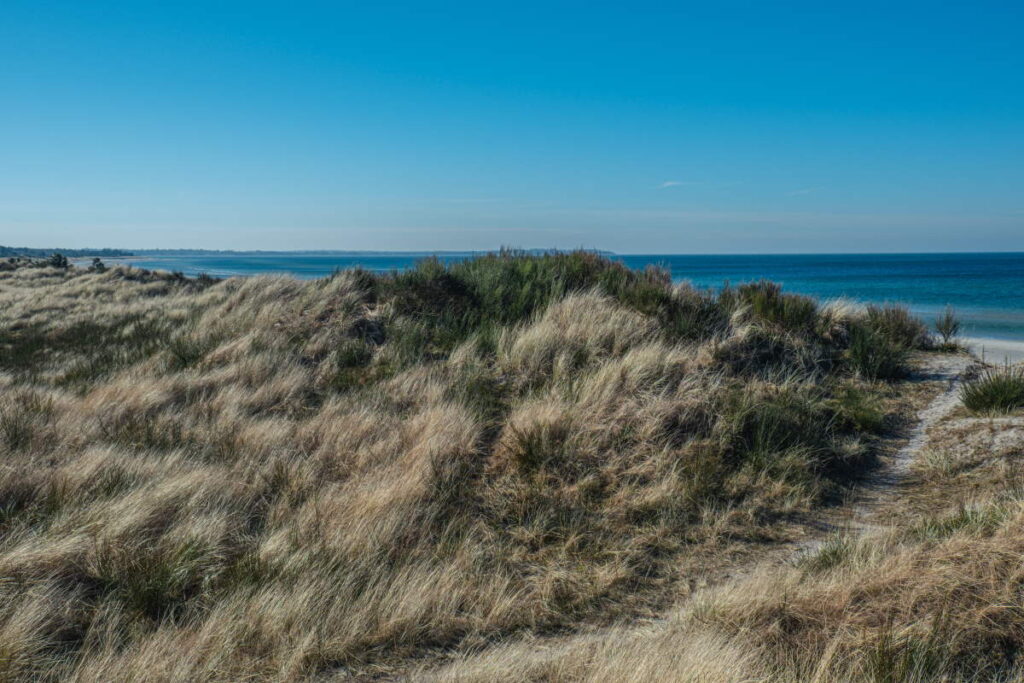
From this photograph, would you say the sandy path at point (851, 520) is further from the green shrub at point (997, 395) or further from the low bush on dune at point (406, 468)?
the green shrub at point (997, 395)

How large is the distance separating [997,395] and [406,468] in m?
6.20

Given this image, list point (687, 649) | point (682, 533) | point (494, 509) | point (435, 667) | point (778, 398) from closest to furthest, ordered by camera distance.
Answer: point (687, 649), point (435, 667), point (682, 533), point (494, 509), point (778, 398)

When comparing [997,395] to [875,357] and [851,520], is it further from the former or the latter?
[851,520]

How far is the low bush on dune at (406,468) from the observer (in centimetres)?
336

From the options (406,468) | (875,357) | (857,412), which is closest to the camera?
(406,468)

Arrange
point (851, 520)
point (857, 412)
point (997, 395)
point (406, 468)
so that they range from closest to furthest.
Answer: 1. point (851, 520)
2. point (406, 468)
3. point (997, 395)
4. point (857, 412)

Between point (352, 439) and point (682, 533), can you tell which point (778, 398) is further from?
point (352, 439)

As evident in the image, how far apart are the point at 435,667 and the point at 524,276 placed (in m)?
9.09

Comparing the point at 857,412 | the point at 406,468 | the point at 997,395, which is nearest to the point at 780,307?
the point at 857,412

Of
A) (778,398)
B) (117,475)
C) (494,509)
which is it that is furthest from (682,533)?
(117,475)

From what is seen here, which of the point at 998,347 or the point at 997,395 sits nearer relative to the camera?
the point at 997,395

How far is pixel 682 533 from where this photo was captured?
465 centimetres

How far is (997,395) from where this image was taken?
6445 mm

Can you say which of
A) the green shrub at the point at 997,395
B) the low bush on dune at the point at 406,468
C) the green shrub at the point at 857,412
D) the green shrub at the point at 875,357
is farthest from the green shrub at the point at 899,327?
the green shrub at the point at 997,395
